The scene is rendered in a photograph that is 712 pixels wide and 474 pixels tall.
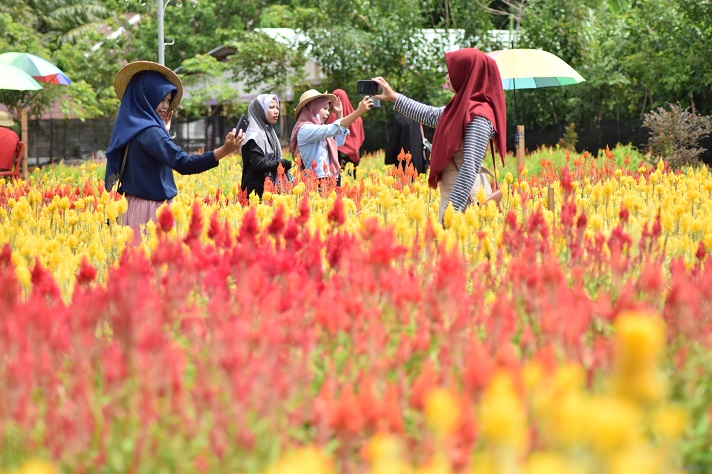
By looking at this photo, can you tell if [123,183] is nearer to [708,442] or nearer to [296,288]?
[296,288]

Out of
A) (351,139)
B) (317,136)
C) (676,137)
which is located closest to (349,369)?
(317,136)

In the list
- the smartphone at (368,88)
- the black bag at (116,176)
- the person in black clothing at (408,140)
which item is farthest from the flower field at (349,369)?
the person in black clothing at (408,140)

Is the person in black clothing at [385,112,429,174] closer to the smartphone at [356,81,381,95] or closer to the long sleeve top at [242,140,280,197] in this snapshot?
the long sleeve top at [242,140,280,197]

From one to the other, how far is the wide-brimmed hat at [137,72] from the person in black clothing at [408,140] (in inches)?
237

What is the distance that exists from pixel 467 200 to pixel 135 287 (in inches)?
131

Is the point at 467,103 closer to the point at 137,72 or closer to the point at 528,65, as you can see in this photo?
the point at 137,72

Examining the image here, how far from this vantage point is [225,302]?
8.94 ft

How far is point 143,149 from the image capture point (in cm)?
575

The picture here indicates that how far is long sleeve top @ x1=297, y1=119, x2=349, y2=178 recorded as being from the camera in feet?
28.2

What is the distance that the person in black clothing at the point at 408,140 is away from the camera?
12.2 meters

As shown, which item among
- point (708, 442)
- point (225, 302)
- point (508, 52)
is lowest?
point (708, 442)

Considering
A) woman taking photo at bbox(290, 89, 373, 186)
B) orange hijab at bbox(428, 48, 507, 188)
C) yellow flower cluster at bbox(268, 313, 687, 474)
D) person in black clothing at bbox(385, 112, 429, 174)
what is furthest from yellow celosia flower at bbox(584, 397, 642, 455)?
person in black clothing at bbox(385, 112, 429, 174)

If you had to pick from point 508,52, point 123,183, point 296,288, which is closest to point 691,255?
point 296,288

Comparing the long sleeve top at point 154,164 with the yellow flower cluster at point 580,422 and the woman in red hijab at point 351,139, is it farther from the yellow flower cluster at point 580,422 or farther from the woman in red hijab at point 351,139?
the woman in red hijab at point 351,139
